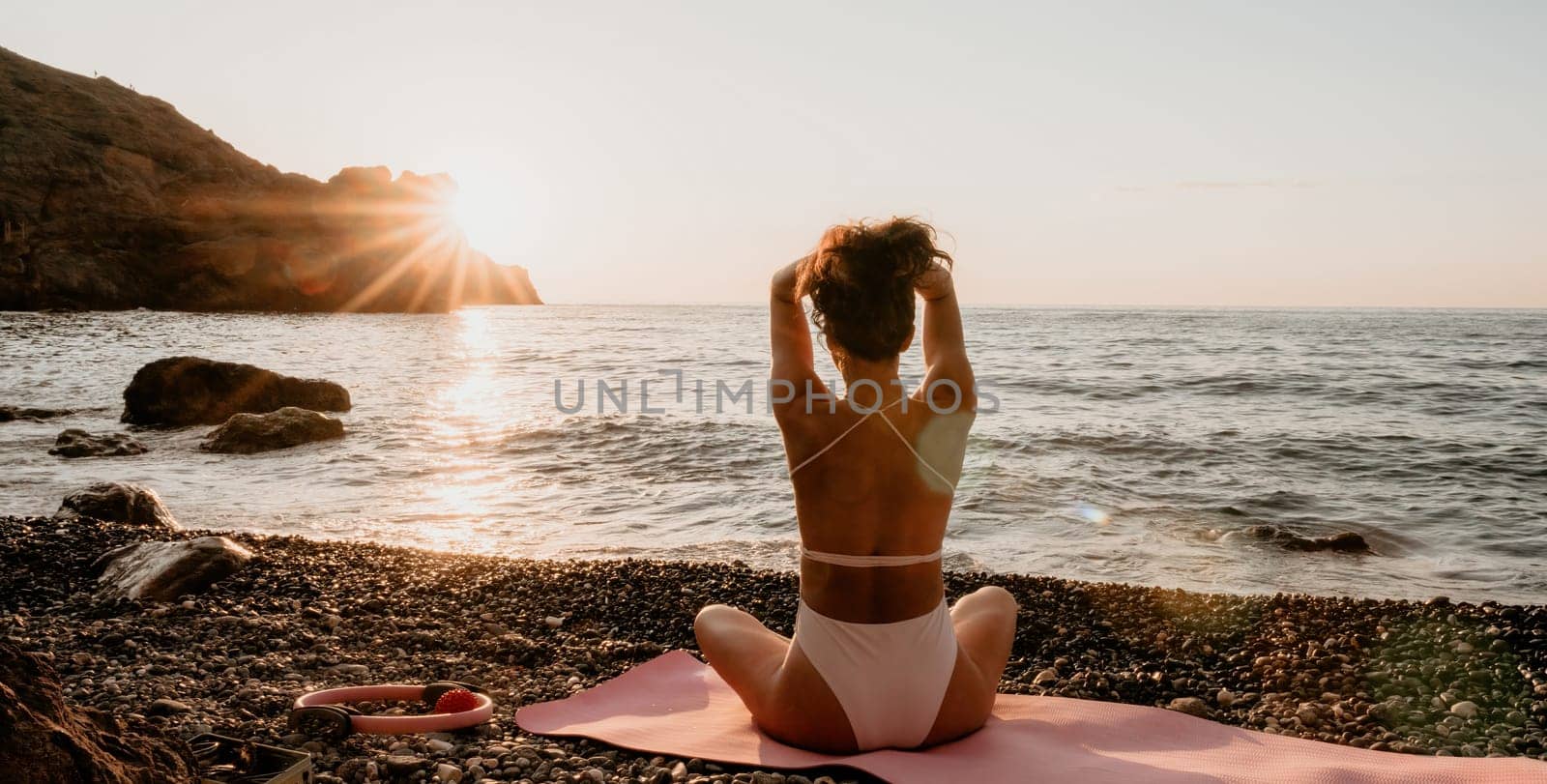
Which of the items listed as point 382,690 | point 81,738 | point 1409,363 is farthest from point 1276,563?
point 1409,363

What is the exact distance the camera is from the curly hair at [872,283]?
10.9 ft

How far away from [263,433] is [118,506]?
20.3 ft

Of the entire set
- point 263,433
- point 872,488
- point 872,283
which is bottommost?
point 263,433

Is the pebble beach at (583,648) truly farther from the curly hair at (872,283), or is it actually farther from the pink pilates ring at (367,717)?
the curly hair at (872,283)

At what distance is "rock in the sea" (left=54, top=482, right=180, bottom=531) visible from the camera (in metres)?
9.33

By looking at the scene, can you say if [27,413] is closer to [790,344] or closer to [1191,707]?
[790,344]

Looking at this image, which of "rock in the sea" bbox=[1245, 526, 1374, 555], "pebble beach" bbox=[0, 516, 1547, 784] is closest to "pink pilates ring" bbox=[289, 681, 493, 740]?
"pebble beach" bbox=[0, 516, 1547, 784]

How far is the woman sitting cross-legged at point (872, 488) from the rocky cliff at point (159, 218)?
7615 centimetres

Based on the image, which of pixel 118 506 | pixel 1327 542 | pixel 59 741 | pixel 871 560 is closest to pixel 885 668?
pixel 871 560

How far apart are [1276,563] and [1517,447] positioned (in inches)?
341

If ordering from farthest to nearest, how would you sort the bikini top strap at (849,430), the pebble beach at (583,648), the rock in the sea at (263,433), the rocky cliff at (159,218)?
the rocky cliff at (159,218), the rock in the sea at (263,433), the pebble beach at (583,648), the bikini top strap at (849,430)

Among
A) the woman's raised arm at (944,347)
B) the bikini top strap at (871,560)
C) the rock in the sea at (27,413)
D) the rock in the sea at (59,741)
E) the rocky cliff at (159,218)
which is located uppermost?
the rocky cliff at (159,218)

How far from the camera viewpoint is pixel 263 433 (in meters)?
15.2

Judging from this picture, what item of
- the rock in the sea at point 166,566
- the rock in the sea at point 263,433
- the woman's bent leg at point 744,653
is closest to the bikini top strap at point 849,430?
the woman's bent leg at point 744,653
